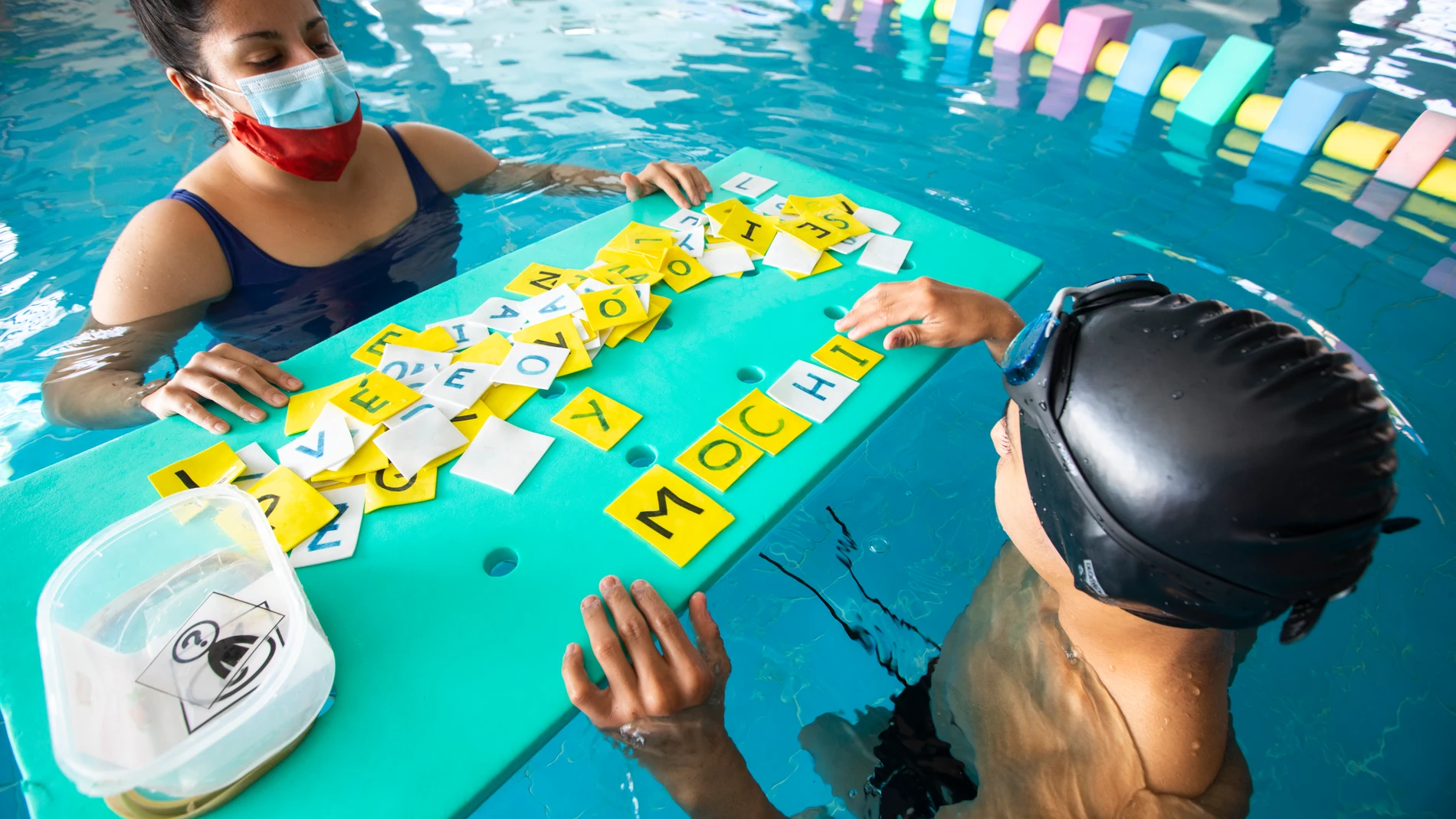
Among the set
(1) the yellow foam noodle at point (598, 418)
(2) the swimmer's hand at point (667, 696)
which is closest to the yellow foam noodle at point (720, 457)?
(1) the yellow foam noodle at point (598, 418)

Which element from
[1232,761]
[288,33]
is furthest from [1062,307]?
[288,33]

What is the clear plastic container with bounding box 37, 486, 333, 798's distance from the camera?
753 mm

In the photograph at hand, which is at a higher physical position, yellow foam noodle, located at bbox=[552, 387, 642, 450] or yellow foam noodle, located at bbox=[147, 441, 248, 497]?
yellow foam noodle, located at bbox=[147, 441, 248, 497]

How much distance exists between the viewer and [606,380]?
1407mm

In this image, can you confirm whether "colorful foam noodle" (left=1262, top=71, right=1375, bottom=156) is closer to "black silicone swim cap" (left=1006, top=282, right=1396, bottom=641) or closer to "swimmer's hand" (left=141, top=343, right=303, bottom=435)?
"black silicone swim cap" (left=1006, top=282, right=1396, bottom=641)

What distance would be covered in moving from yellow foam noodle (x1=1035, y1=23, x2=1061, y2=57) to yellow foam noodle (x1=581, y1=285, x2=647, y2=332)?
4.79 meters

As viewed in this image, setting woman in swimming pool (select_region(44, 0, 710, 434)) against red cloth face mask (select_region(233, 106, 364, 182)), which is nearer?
woman in swimming pool (select_region(44, 0, 710, 434))

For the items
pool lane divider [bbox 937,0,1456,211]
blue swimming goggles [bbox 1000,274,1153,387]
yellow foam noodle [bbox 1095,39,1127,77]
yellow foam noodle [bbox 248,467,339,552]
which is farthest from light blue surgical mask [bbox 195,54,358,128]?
yellow foam noodle [bbox 1095,39,1127,77]

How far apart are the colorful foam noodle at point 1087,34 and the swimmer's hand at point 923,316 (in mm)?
4185

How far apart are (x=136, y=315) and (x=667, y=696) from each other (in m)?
1.70

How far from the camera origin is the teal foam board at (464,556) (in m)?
0.86

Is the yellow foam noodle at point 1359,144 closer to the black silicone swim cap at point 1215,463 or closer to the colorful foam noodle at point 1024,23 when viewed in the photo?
the colorful foam noodle at point 1024,23

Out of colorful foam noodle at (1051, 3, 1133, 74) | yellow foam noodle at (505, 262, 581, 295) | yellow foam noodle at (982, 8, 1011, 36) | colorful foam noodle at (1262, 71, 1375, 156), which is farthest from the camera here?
yellow foam noodle at (982, 8, 1011, 36)

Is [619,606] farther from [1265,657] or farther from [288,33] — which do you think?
[1265,657]
